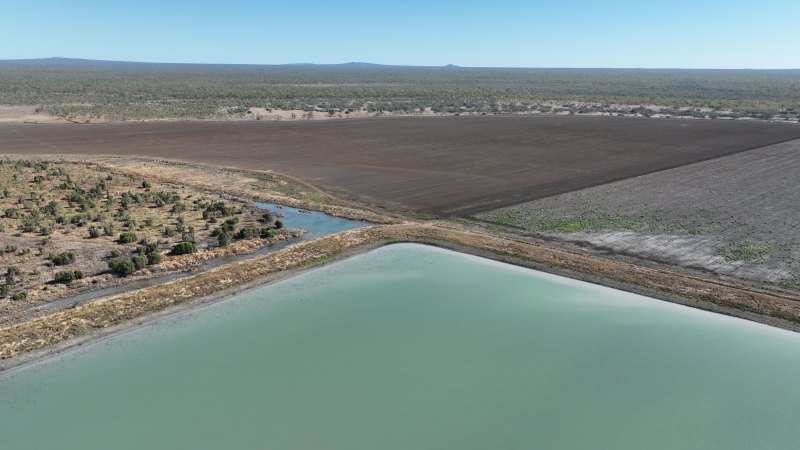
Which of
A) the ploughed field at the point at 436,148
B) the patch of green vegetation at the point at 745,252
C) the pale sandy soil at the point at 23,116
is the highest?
the pale sandy soil at the point at 23,116

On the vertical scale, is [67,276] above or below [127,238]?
below

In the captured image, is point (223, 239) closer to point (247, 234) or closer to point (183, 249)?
point (247, 234)

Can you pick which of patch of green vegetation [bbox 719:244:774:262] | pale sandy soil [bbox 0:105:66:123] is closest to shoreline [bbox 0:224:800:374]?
patch of green vegetation [bbox 719:244:774:262]

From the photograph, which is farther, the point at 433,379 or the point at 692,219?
the point at 692,219

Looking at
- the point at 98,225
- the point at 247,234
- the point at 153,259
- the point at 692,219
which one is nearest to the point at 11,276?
the point at 153,259

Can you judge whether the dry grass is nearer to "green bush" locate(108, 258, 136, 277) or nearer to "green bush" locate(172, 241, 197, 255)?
"green bush" locate(108, 258, 136, 277)

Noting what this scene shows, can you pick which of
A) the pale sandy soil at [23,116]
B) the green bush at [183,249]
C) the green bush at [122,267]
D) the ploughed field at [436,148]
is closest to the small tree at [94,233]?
the green bush at [183,249]

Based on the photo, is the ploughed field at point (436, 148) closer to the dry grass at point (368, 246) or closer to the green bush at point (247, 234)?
the dry grass at point (368, 246)
